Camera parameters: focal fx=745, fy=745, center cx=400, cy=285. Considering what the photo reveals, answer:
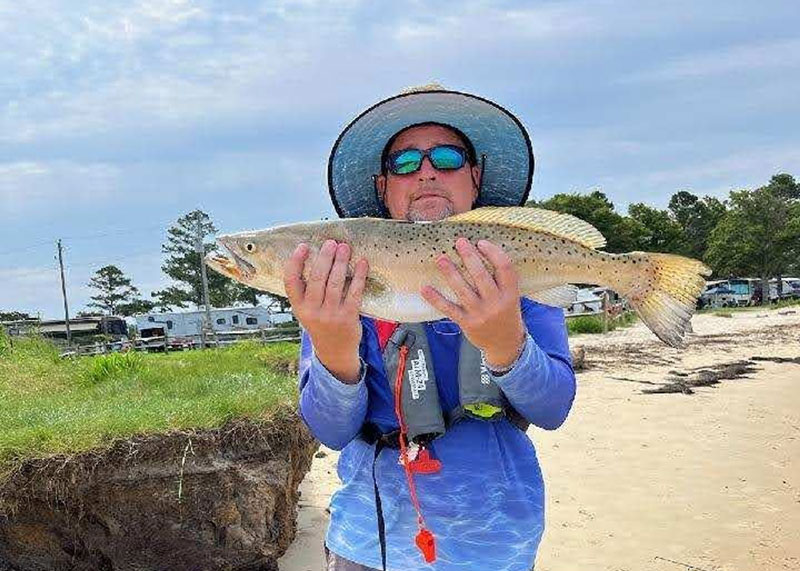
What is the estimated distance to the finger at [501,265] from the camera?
2.43m

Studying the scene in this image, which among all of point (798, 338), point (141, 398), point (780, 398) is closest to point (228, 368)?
point (141, 398)

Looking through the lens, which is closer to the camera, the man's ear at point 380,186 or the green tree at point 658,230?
the man's ear at point 380,186

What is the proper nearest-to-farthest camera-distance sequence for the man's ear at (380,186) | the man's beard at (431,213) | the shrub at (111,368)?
1. the man's beard at (431,213)
2. the man's ear at (380,186)
3. the shrub at (111,368)

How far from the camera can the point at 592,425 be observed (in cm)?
1401

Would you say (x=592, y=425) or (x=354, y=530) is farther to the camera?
(x=592, y=425)

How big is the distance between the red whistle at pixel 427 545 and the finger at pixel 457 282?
2.53 feet

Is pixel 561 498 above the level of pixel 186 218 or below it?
below

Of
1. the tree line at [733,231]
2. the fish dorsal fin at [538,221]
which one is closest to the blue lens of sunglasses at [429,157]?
the fish dorsal fin at [538,221]

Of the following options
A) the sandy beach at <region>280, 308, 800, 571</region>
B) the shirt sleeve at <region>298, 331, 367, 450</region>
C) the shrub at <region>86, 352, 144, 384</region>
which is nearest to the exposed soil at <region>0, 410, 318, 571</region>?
the sandy beach at <region>280, 308, 800, 571</region>

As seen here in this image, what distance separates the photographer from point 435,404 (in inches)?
102

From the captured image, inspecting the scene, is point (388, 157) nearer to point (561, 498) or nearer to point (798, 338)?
point (561, 498)

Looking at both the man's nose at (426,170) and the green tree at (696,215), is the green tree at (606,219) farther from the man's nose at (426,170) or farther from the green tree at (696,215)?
the man's nose at (426,170)

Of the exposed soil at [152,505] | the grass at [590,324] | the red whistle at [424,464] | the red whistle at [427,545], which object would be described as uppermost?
the red whistle at [424,464]

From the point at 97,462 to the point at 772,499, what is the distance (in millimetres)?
8212
